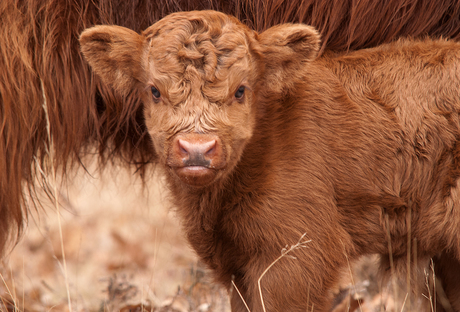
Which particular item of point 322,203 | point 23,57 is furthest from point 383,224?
point 23,57

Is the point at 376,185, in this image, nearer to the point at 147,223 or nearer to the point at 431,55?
the point at 431,55

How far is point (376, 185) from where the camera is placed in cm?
328

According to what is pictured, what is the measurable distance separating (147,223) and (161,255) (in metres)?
0.71

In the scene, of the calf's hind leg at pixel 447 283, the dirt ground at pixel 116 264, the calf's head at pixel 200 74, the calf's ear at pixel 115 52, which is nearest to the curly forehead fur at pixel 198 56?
the calf's head at pixel 200 74

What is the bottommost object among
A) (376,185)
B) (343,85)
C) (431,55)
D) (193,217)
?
(193,217)

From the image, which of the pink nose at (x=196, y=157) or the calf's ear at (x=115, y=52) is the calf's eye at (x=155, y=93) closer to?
the calf's ear at (x=115, y=52)

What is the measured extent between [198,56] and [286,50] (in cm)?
55

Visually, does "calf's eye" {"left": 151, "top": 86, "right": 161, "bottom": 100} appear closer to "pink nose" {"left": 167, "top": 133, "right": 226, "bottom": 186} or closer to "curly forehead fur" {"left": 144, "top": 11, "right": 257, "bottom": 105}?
"curly forehead fur" {"left": 144, "top": 11, "right": 257, "bottom": 105}

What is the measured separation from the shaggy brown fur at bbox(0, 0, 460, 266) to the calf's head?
0.46 metres

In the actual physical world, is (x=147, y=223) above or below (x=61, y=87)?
below

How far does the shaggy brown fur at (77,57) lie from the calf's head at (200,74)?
1.52 ft

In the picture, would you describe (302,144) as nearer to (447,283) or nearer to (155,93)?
(155,93)

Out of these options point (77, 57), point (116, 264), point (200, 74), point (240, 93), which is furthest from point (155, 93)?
point (116, 264)

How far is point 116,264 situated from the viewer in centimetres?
630
